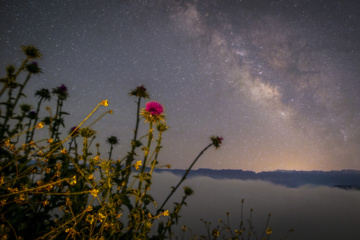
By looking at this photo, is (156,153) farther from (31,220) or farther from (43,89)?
(43,89)

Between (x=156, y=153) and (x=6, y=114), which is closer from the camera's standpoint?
(x=156, y=153)

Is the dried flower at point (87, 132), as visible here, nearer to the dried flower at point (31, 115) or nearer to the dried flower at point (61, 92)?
the dried flower at point (61, 92)

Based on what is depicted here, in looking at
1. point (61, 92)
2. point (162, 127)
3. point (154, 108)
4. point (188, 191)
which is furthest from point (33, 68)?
point (188, 191)

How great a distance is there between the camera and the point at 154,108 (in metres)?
2.88

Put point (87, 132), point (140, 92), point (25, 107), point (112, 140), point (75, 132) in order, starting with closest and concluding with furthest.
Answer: point (87, 132) → point (75, 132) → point (140, 92) → point (25, 107) → point (112, 140)

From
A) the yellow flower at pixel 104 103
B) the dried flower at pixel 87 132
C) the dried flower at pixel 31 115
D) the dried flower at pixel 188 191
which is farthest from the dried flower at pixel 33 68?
the dried flower at pixel 188 191

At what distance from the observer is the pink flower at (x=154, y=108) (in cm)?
283

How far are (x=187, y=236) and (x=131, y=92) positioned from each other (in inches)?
154

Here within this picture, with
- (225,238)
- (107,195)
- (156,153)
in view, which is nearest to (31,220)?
(107,195)

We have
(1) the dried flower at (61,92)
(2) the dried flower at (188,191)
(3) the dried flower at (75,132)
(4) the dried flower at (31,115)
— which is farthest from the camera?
(4) the dried flower at (31,115)


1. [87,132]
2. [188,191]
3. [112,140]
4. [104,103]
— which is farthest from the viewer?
[112,140]

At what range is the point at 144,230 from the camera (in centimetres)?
184

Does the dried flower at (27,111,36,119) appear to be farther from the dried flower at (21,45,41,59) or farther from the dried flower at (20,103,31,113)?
the dried flower at (21,45,41,59)

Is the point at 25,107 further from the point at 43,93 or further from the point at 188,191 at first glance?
the point at 188,191
